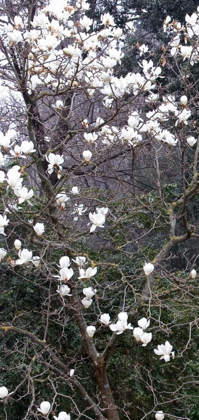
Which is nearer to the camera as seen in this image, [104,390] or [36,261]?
[36,261]

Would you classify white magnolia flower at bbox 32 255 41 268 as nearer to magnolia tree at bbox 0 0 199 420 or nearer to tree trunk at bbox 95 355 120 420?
magnolia tree at bbox 0 0 199 420

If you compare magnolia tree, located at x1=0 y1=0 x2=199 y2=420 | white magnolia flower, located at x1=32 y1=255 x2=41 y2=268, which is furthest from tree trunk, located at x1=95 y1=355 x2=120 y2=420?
white magnolia flower, located at x1=32 y1=255 x2=41 y2=268

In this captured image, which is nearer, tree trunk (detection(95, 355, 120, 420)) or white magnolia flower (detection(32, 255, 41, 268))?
white magnolia flower (detection(32, 255, 41, 268))

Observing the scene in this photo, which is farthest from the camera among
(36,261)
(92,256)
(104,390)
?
(92,256)

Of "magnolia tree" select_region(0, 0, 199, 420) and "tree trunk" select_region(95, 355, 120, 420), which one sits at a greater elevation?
"magnolia tree" select_region(0, 0, 199, 420)

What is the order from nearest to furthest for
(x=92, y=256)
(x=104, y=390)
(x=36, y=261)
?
(x=36, y=261)
(x=104, y=390)
(x=92, y=256)

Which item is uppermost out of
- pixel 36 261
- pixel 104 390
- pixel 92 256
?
pixel 92 256

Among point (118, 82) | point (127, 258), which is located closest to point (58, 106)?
point (118, 82)

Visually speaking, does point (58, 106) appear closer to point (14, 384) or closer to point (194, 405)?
point (14, 384)

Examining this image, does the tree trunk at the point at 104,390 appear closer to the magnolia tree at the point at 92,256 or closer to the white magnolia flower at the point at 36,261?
the magnolia tree at the point at 92,256

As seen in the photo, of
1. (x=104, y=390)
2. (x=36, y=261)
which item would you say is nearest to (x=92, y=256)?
(x=104, y=390)

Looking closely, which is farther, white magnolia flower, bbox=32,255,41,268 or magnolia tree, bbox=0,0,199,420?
magnolia tree, bbox=0,0,199,420

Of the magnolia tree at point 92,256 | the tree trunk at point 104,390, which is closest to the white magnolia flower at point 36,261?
the magnolia tree at point 92,256

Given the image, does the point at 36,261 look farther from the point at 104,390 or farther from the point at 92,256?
the point at 92,256
